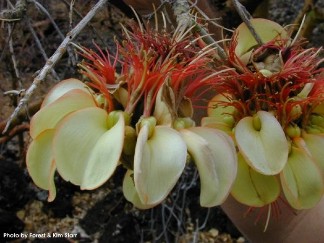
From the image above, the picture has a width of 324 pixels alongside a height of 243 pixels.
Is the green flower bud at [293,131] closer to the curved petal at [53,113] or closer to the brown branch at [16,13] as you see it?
the curved petal at [53,113]

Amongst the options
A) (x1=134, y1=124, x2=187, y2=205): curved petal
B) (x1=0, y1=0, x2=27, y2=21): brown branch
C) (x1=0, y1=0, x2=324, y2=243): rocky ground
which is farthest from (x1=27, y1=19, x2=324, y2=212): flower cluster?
(x1=0, y1=0, x2=324, y2=243): rocky ground

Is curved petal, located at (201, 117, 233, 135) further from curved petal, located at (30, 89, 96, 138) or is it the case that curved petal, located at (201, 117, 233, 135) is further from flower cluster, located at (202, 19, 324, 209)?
curved petal, located at (30, 89, 96, 138)

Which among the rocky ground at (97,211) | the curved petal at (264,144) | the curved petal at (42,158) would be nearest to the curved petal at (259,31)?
the curved petal at (264,144)

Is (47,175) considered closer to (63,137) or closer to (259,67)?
(63,137)

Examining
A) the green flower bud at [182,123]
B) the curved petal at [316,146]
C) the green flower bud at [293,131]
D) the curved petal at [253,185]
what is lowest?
the curved petal at [253,185]

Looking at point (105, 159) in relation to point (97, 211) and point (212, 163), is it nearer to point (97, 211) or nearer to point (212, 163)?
point (212, 163)

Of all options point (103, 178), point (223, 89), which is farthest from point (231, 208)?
point (103, 178)

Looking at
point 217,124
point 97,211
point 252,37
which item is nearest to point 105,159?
point 217,124
